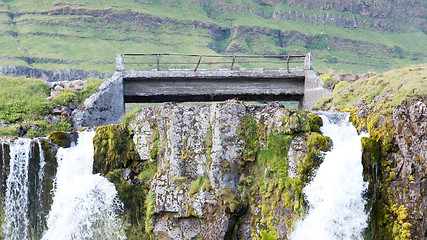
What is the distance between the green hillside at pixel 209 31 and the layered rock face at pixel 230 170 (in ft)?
199

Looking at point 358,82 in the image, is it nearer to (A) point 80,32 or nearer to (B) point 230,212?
(B) point 230,212

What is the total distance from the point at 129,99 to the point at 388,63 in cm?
7633

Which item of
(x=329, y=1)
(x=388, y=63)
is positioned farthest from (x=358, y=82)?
(x=329, y=1)

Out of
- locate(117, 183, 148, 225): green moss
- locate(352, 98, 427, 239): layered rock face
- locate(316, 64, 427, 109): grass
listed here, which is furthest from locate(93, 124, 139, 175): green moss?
locate(316, 64, 427, 109): grass

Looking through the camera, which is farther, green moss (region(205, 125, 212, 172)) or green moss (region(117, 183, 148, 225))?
green moss (region(117, 183, 148, 225))

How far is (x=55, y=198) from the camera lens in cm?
2286

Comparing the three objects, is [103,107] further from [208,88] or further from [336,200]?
[336,200]

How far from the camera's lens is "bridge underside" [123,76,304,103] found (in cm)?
3145

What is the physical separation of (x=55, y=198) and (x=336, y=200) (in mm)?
11681

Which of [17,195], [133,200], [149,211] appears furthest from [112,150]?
[17,195]

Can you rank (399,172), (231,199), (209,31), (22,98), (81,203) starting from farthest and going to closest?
(209,31) → (22,98) → (81,203) → (231,199) → (399,172)

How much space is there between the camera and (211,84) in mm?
31891

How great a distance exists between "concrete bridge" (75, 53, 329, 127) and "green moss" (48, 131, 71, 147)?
5.87 m

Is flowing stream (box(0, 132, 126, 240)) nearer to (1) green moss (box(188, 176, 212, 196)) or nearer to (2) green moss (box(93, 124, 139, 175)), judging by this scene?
(2) green moss (box(93, 124, 139, 175))
